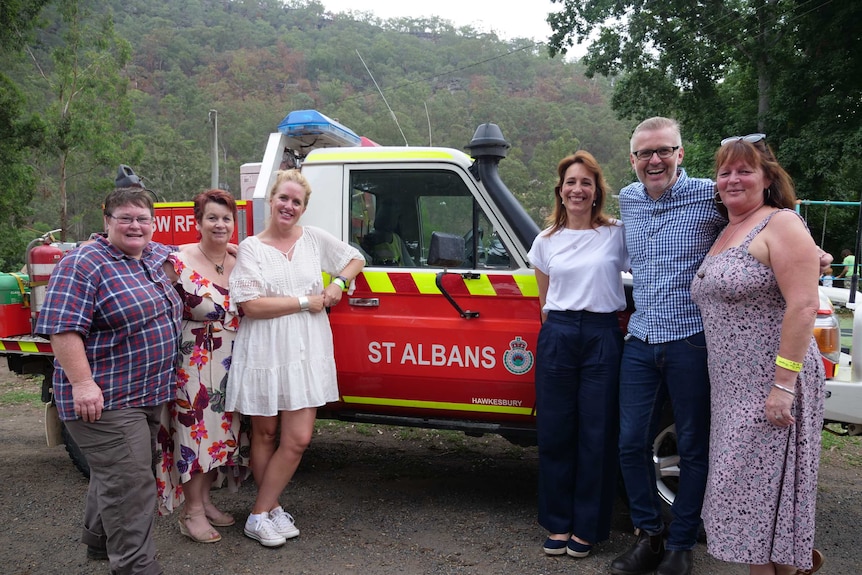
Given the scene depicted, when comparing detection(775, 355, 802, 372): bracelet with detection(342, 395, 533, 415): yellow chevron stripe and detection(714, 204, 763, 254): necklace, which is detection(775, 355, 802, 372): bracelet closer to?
detection(714, 204, 763, 254): necklace

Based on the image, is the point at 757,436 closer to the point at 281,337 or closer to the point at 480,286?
the point at 480,286

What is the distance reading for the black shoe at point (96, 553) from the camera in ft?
10.7

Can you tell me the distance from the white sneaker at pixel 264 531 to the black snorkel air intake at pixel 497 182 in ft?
6.23

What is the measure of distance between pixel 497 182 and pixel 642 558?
1.89 meters

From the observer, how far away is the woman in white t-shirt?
3.07m

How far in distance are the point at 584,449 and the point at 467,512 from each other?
1.01m

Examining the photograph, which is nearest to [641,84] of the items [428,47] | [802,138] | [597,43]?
[597,43]

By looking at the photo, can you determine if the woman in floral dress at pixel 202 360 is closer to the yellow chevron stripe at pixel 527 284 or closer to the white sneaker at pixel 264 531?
the white sneaker at pixel 264 531

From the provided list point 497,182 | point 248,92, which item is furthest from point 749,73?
point 248,92

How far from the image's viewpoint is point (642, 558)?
3.08 m

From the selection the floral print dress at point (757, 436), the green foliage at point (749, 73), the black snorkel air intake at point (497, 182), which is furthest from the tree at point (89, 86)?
the floral print dress at point (757, 436)

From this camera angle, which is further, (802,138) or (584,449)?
(802,138)

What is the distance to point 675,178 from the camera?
9.68 feet

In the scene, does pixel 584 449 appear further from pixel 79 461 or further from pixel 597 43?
pixel 597 43
